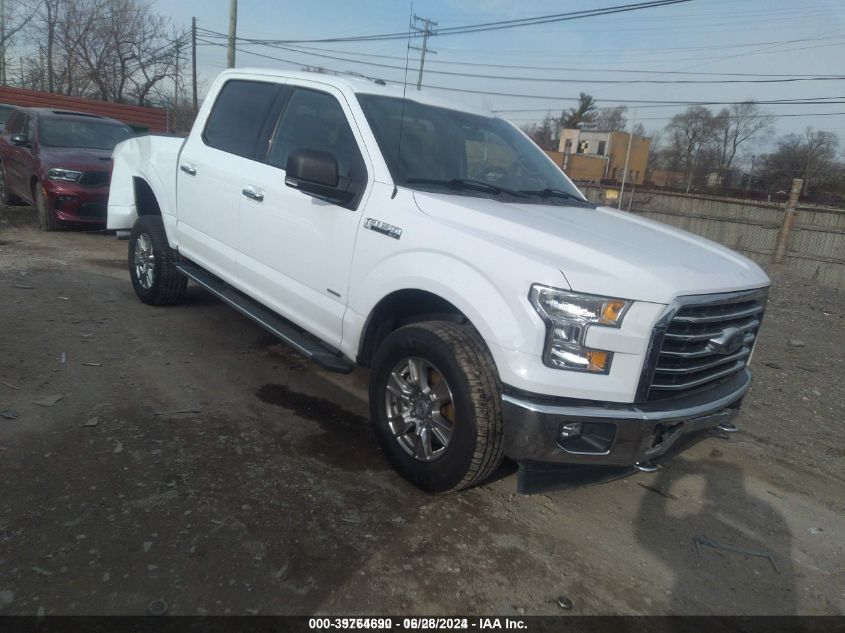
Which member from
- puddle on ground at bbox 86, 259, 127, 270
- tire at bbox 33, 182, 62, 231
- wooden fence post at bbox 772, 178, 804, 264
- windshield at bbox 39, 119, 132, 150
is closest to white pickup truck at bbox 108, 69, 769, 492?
puddle on ground at bbox 86, 259, 127, 270

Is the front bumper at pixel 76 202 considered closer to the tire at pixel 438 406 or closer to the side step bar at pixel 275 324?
the side step bar at pixel 275 324

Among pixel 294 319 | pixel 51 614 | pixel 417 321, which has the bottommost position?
pixel 51 614

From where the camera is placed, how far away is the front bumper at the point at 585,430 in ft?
9.27

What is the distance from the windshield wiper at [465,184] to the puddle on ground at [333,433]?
160 cm

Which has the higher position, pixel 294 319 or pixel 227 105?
pixel 227 105

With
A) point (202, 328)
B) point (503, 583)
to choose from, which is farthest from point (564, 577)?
point (202, 328)

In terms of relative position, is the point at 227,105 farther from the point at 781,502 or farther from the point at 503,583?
the point at 781,502

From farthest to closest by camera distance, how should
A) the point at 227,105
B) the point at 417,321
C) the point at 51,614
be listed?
the point at 227,105
the point at 417,321
the point at 51,614

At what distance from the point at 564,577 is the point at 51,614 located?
2061 millimetres

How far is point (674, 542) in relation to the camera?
3.31m

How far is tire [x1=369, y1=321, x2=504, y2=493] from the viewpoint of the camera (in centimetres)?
299

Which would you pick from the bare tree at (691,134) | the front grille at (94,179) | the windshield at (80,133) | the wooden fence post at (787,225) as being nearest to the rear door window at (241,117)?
the front grille at (94,179)

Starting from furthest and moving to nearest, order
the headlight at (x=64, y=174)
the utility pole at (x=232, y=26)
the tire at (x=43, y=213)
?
the utility pole at (x=232, y=26) → the tire at (x=43, y=213) → the headlight at (x=64, y=174)

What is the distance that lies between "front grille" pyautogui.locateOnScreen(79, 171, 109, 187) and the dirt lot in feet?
16.0
